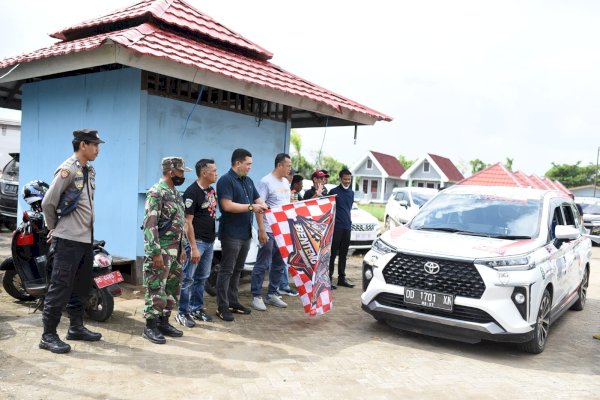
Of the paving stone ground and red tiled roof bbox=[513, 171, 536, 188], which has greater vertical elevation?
red tiled roof bbox=[513, 171, 536, 188]

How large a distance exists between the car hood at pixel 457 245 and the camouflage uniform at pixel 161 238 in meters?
2.31

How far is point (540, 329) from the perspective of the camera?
209 inches

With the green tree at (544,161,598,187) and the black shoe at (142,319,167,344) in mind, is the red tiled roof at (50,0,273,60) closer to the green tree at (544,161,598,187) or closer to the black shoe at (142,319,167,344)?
the black shoe at (142,319,167,344)

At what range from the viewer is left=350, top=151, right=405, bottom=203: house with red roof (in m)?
55.4

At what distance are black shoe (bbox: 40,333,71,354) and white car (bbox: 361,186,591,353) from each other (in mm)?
3008

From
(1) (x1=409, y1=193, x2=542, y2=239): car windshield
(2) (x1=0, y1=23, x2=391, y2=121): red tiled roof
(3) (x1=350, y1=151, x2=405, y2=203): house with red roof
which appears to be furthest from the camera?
(3) (x1=350, y1=151, x2=405, y2=203): house with red roof

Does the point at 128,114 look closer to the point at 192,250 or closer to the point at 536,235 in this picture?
the point at 192,250

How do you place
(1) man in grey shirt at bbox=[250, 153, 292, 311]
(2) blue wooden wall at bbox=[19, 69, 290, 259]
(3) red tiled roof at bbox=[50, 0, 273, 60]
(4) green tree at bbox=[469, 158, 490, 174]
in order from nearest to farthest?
(1) man in grey shirt at bbox=[250, 153, 292, 311] → (2) blue wooden wall at bbox=[19, 69, 290, 259] → (3) red tiled roof at bbox=[50, 0, 273, 60] → (4) green tree at bbox=[469, 158, 490, 174]

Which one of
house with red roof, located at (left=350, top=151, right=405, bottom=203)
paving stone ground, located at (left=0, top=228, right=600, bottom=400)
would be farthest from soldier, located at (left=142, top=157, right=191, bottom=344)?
house with red roof, located at (left=350, top=151, right=405, bottom=203)

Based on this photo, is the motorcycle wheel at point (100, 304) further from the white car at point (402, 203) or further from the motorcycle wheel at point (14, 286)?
the white car at point (402, 203)

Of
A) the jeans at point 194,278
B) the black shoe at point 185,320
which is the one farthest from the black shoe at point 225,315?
the black shoe at point 185,320

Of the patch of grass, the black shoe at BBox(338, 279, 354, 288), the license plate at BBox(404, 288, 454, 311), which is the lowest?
the patch of grass

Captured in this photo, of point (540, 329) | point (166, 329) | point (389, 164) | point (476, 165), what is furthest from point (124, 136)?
point (476, 165)

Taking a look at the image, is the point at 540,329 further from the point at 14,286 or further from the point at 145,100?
the point at 14,286
